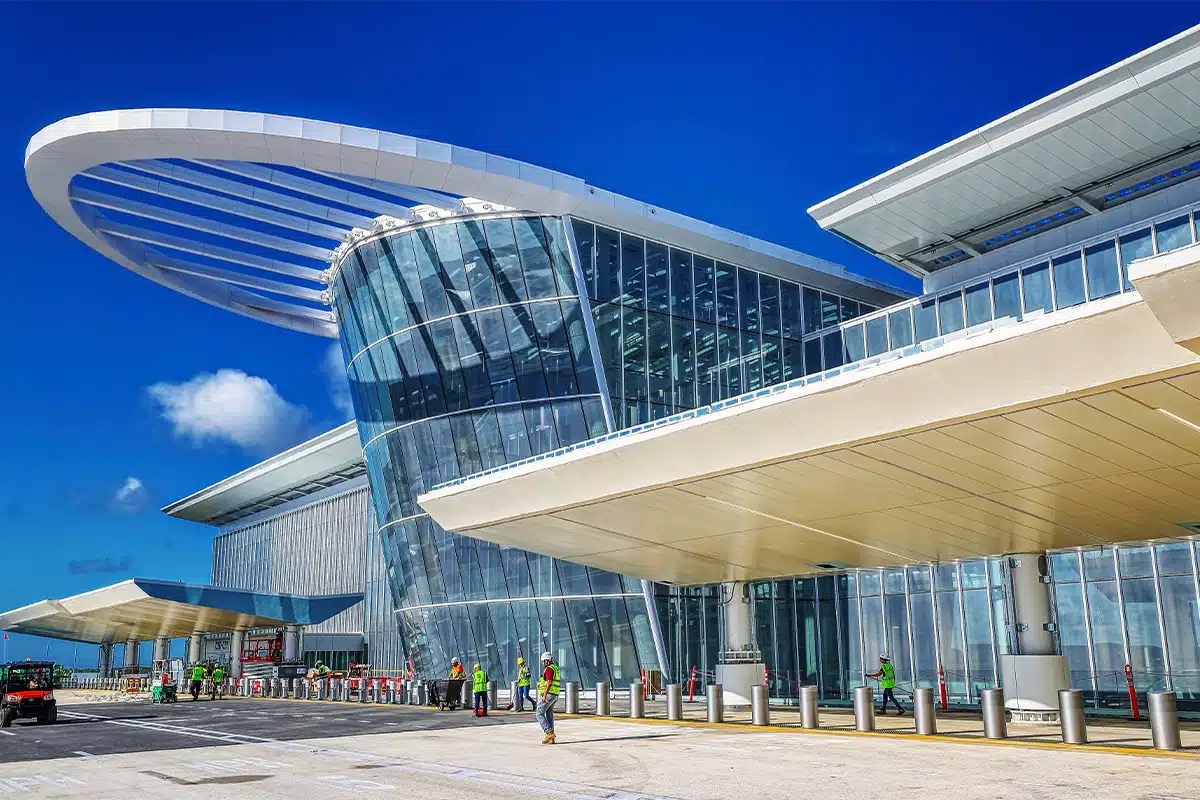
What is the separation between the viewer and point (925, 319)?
121 ft

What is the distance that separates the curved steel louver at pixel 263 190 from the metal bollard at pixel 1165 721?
2174 cm

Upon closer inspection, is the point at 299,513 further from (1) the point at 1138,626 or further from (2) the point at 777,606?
(1) the point at 1138,626

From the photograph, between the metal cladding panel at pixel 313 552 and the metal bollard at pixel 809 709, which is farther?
the metal cladding panel at pixel 313 552

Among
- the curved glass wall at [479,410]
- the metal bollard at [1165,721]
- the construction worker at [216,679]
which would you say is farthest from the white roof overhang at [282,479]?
the metal bollard at [1165,721]

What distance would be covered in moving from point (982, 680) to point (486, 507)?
17.9m

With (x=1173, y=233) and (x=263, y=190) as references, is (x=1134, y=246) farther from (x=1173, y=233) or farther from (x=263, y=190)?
(x=263, y=190)

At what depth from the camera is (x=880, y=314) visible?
1566 inches

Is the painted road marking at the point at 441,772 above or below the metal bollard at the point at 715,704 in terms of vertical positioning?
below

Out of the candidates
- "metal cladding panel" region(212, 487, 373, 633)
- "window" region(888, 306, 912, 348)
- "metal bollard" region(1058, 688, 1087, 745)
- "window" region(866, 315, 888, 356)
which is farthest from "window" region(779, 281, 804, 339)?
"metal cladding panel" region(212, 487, 373, 633)

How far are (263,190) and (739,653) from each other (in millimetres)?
19032

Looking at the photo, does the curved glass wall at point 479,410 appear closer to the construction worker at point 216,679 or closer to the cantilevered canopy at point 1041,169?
the cantilevered canopy at point 1041,169

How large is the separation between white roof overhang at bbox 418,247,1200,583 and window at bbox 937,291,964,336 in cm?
1152

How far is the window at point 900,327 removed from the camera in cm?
3781

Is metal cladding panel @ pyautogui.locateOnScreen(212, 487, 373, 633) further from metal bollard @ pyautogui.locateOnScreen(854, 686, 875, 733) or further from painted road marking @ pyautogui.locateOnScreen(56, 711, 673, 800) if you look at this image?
metal bollard @ pyautogui.locateOnScreen(854, 686, 875, 733)
